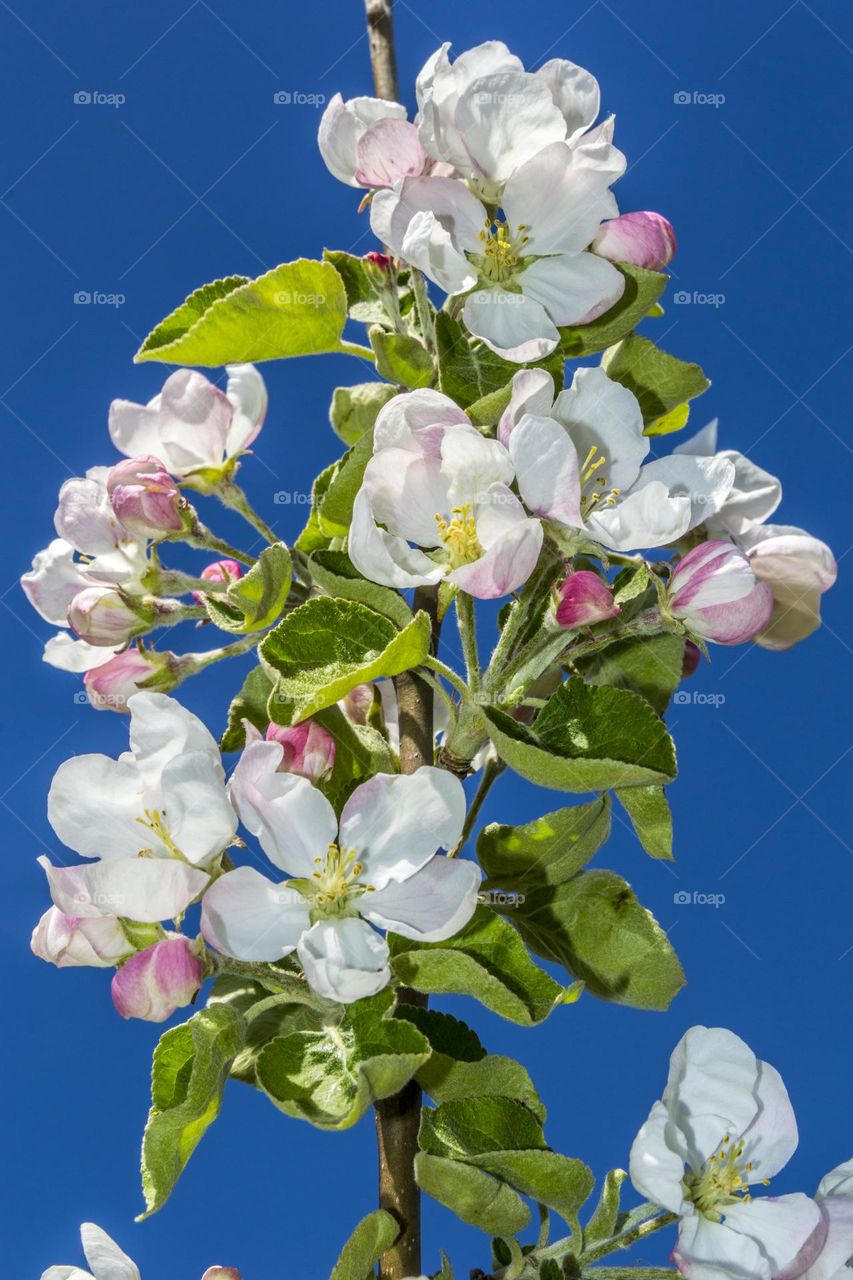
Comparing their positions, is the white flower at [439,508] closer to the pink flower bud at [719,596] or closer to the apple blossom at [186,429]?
the pink flower bud at [719,596]

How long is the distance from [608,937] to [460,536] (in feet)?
1.12

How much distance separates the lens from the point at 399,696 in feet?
3.63

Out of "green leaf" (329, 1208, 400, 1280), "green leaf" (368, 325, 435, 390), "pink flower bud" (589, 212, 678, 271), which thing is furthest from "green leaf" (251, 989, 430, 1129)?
"pink flower bud" (589, 212, 678, 271)

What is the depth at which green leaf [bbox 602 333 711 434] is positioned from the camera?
114 cm

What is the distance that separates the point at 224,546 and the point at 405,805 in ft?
0.98

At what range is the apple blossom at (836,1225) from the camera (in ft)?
3.31

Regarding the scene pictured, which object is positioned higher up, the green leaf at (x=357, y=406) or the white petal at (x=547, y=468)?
the white petal at (x=547, y=468)

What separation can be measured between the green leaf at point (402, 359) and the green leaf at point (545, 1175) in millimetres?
559

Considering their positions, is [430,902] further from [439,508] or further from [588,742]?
[439,508]

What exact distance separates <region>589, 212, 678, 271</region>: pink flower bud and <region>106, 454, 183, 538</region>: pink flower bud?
38cm

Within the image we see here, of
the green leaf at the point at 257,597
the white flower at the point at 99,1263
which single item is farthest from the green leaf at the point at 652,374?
the white flower at the point at 99,1263

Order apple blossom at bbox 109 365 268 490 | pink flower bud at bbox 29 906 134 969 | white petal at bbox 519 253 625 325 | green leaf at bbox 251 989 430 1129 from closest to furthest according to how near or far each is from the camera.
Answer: green leaf at bbox 251 989 430 1129
pink flower bud at bbox 29 906 134 969
white petal at bbox 519 253 625 325
apple blossom at bbox 109 365 268 490

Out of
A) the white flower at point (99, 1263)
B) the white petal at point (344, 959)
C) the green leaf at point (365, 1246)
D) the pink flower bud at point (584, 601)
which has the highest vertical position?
the pink flower bud at point (584, 601)

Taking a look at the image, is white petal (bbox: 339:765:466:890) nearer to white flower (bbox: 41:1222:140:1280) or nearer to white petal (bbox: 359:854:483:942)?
white petal (bbox: 359:854:483:942)
